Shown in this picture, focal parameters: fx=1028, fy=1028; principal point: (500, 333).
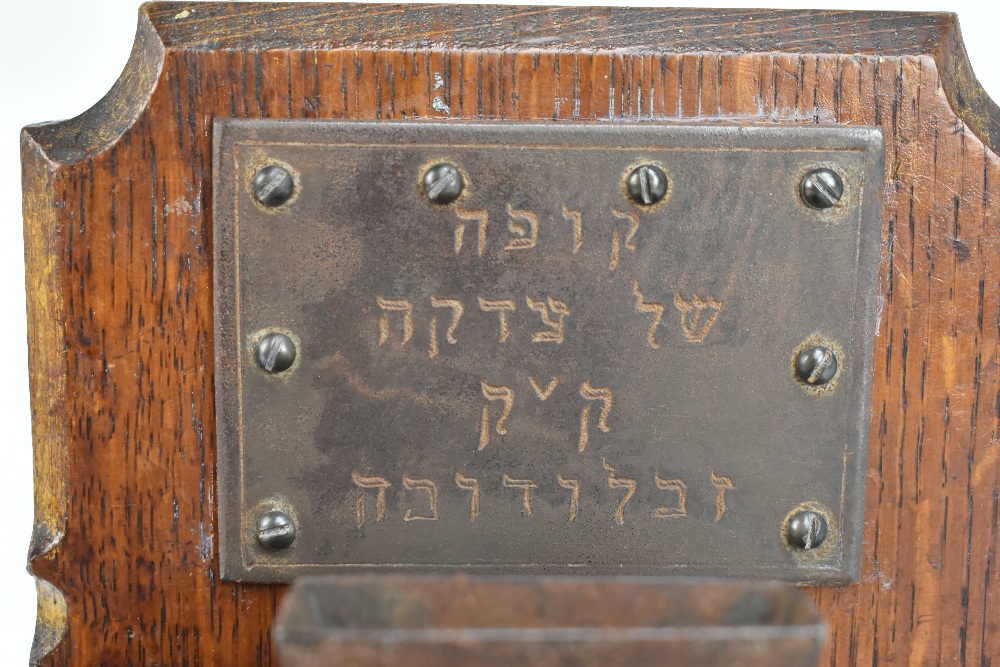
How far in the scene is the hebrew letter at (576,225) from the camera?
1.99 feet

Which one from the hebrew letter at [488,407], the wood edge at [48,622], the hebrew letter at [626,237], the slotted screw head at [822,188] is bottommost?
the wood edge at [48,622]

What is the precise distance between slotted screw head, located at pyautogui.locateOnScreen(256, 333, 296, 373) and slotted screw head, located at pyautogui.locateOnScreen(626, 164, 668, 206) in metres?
0.22

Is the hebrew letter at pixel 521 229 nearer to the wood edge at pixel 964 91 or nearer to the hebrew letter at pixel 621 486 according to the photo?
the hebrew letter at pixel 621 486

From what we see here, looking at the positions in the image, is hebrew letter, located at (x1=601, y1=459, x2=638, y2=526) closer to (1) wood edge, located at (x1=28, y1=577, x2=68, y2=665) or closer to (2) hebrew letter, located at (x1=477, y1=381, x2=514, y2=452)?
(2) hebrew letter, located at (x1=477, y1=381, x2=514, y2=452)

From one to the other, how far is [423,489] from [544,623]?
0.48ft

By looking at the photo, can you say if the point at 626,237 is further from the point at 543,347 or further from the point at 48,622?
the point at 48,622

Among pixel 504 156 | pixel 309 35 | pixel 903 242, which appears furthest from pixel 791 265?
pixel 309 35

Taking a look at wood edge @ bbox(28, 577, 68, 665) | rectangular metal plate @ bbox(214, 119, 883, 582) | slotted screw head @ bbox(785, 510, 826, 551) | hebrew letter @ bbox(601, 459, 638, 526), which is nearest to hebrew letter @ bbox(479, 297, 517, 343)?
rectangular metal plate @ bbox(214, 119, 883, 582)

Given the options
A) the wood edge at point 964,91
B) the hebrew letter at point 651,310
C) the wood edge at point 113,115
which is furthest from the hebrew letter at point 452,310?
the wood edge at point 964,91

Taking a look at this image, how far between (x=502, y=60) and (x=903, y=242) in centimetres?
26

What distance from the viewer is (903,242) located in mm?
619

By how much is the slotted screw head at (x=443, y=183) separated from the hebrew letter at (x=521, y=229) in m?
0.03

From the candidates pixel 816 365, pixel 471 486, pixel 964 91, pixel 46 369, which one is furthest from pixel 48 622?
pixel 964 91

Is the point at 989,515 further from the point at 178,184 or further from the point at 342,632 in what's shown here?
the point at 178,184
